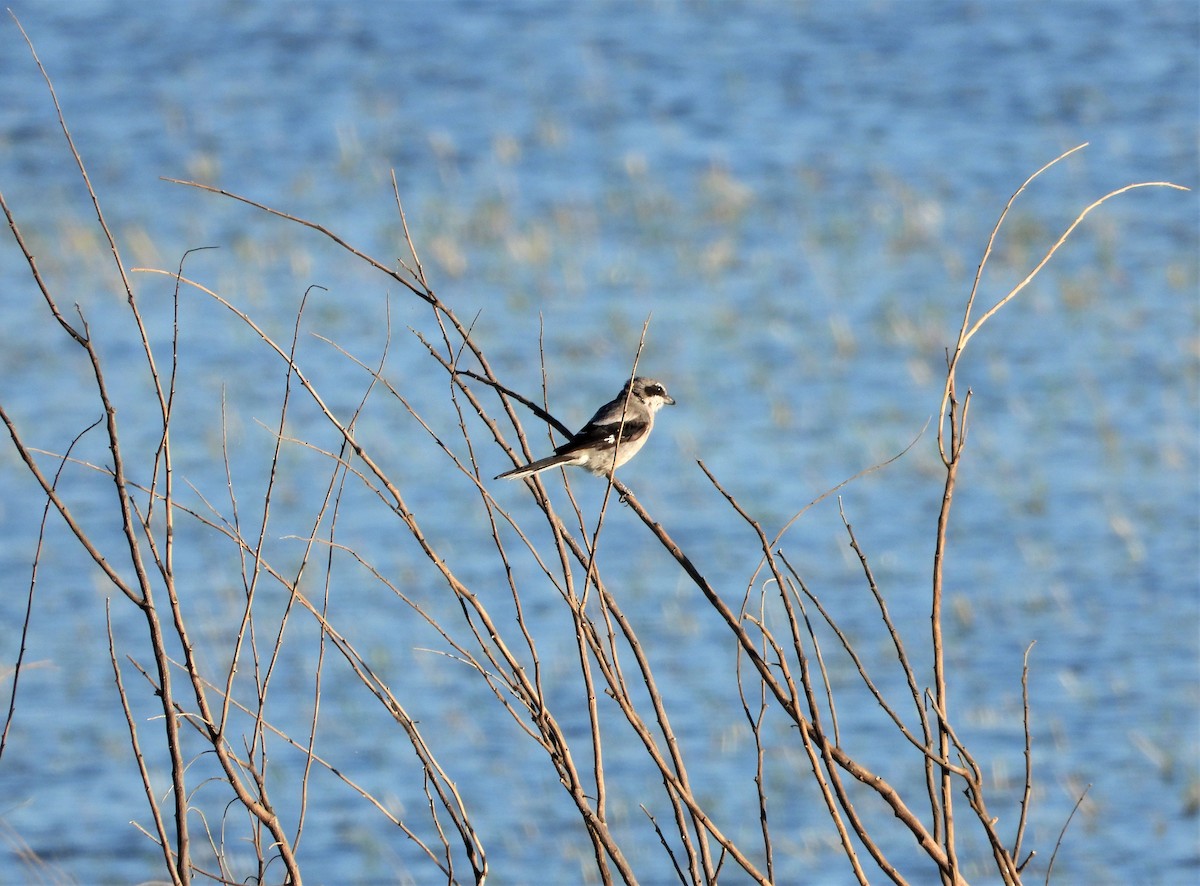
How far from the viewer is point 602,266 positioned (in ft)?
66.7

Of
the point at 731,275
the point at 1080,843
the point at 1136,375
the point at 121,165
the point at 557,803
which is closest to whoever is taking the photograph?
the point at 1080,843

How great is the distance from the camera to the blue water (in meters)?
11.3

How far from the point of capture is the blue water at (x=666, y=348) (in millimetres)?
11281

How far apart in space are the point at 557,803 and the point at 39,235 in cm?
1317

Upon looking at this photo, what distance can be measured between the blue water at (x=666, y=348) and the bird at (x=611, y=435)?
1.21 meters

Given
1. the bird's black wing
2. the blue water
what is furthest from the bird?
the blue water

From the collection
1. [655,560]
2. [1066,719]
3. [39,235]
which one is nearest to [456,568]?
[655,560]

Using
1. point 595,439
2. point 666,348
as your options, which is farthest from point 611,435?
point 666,348

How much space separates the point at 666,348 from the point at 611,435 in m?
11.5

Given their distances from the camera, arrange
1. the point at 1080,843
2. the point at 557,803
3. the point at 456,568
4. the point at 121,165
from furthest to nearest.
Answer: the point at 121,165 → the point at 456,568 → the point at 557,803 → the point at 1080,843

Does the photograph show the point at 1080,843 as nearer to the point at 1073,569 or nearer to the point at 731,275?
the point at 1073,569

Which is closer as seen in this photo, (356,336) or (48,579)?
(48,579)

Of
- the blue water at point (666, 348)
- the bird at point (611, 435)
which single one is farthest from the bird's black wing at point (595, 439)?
the blue water at point (666, 348)

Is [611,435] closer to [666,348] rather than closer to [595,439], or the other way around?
[595,439]
